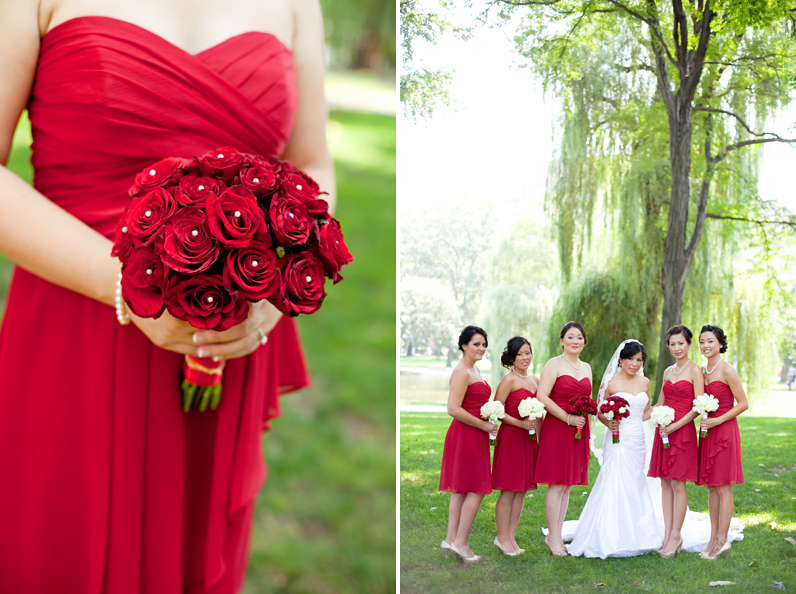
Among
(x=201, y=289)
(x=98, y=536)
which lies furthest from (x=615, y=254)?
(x=98, y=536)

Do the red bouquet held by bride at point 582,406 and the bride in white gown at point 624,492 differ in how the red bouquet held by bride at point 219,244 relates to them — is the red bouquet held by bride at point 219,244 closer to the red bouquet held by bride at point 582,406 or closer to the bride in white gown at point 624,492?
the red bouquet held by bride at point 582,406

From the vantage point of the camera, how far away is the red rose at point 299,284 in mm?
1366

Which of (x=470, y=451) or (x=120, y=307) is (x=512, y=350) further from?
(x=120, y=307)

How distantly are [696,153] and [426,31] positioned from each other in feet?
3.35

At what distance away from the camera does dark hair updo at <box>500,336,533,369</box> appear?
7.58ft

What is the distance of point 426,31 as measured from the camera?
241 centimetres

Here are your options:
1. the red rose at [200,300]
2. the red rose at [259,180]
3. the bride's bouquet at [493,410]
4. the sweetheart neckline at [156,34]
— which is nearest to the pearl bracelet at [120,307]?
the red rose at [200,300]

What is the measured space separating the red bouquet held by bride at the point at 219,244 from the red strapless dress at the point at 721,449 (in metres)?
1.49

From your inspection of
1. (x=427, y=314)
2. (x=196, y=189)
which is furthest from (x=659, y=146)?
(x=196, y=189)

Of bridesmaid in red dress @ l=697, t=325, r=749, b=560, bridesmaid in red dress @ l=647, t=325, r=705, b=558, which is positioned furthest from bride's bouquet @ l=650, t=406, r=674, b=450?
bridesmaid in red dress @ l=697, t=325, r=749, b=560

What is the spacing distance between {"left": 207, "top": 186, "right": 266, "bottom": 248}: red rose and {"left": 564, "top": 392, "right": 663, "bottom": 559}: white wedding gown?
1.51m

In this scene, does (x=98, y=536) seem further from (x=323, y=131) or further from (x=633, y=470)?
(x=633, y=470)

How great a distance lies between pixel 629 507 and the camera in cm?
232

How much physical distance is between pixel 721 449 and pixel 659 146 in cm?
104
